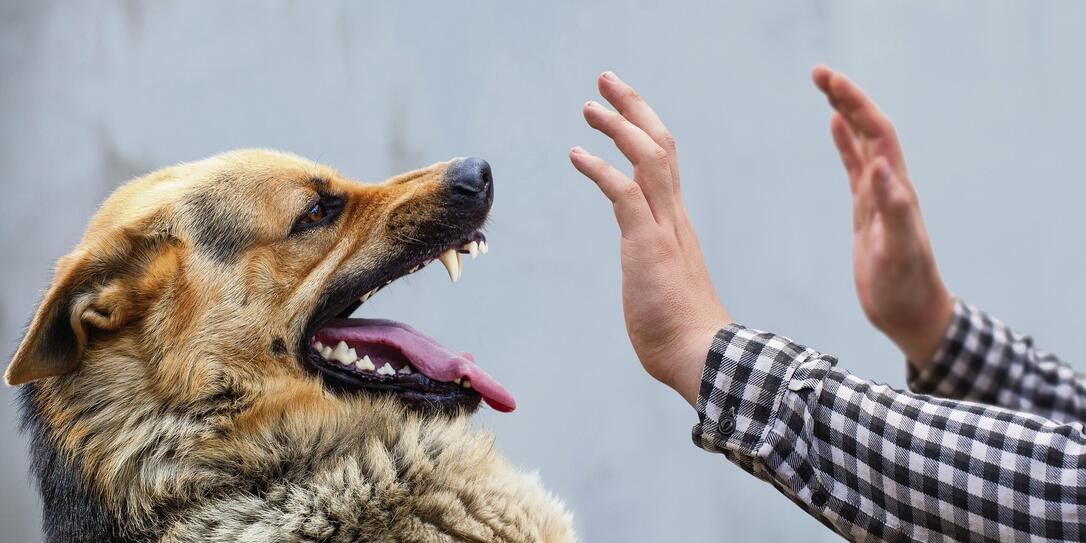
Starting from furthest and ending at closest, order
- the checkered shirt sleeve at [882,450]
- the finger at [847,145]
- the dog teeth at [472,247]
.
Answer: the finger at [847,145] → the dog teeth at [472,247] → the checkered shirt sleeve at [882,450]

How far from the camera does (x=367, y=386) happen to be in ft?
6.13

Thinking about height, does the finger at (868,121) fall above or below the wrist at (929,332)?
above

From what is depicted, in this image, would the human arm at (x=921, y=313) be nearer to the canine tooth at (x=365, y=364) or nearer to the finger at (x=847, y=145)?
the finger at (x=847, y=145)

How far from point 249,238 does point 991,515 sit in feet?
4.81

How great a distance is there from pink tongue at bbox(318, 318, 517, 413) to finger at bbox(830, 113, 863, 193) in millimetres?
1087

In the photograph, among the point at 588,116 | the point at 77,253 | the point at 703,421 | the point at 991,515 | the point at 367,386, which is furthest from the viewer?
the point at 367,386

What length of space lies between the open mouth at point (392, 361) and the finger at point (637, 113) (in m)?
0.57

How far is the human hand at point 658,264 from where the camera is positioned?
1478mm

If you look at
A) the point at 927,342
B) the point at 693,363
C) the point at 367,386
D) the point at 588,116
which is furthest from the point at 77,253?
the point at 927,342

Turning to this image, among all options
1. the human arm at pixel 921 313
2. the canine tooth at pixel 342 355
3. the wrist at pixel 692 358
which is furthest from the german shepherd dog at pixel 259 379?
the human arm at pixel 921 313

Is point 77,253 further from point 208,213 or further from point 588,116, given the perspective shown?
point 588,116

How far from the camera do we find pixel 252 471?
1646 millimetres

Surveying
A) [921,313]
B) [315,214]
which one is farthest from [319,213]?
[921,313]

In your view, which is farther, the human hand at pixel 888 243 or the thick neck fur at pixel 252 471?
the human hand at pixel 888 243
